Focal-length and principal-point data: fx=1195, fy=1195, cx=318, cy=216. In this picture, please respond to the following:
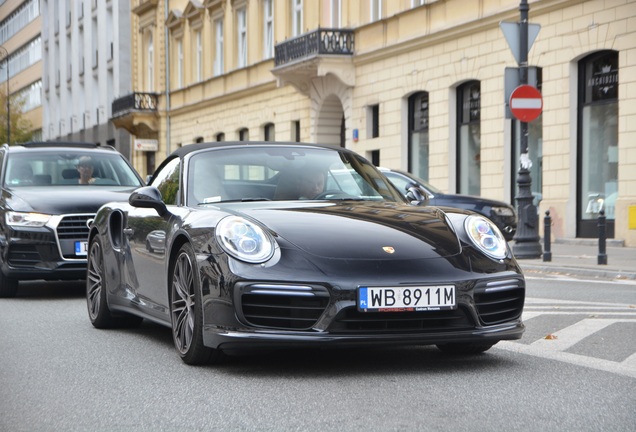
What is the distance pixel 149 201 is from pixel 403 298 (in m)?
1.95

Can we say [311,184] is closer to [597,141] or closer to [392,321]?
[392,321]

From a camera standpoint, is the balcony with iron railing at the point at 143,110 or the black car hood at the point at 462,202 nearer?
the black car hood at the point at 462,202

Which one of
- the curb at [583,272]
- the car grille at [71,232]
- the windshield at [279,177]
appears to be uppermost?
the windshield at [279,177]

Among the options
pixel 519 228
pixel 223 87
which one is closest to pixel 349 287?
pixel 519 228

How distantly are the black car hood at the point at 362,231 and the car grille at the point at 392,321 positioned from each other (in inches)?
11.8

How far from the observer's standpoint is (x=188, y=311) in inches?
261

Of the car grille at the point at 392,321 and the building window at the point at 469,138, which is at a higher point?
the building window at the point at 469,138

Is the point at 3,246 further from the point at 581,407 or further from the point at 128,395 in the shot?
the point at 581,407

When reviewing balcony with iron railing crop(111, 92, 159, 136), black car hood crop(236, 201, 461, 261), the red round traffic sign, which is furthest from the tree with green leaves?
black car hood crop(236, 201, 461, 261)

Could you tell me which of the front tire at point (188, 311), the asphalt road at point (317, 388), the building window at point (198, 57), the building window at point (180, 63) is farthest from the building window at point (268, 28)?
the front tire at point (188, 311)

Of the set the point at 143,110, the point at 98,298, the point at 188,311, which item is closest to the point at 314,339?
the point at 188,311

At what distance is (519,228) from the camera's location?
62.4ft

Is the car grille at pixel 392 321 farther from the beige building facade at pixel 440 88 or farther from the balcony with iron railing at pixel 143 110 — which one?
the balcony with iron railing at pixel 143 110

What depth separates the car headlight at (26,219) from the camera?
1170 centimetres
